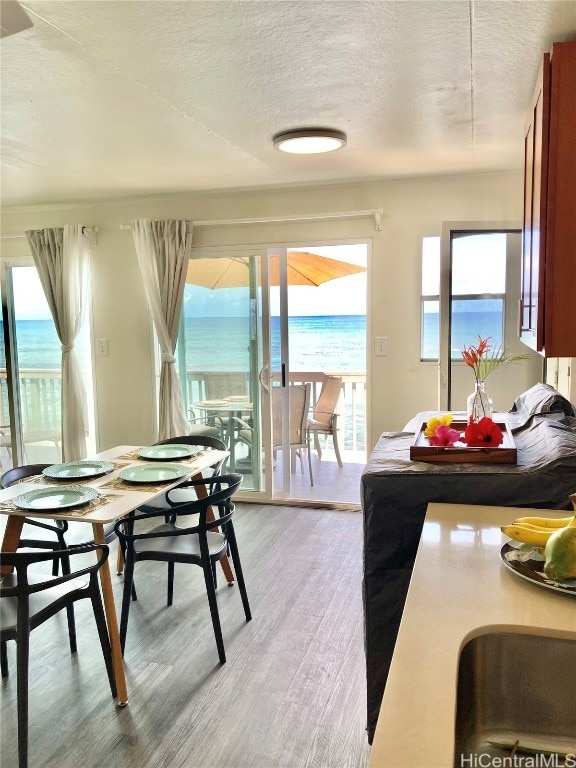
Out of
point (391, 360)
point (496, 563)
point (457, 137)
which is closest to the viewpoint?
point (496, 563)

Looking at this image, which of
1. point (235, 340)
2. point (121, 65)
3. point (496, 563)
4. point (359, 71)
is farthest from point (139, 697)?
point (235, 340)

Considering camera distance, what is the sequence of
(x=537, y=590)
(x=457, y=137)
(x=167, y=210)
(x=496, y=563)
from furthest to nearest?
(x=167, y=210)
(x=457, y=137)
(x=496, y=563)
(x=537, y=590)

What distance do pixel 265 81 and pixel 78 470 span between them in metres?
1.87

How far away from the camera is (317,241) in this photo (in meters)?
4.09

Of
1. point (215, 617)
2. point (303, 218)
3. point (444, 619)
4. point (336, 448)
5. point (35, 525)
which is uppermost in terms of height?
point (303, 218)

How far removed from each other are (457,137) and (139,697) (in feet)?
9.61

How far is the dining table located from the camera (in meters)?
2.13

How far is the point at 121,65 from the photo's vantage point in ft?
6.52

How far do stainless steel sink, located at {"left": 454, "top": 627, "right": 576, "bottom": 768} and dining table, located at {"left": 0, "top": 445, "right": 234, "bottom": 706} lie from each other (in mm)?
1358

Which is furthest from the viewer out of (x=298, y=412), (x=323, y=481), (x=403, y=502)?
(x=323, y=481)

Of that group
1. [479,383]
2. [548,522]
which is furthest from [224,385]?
[548,522]

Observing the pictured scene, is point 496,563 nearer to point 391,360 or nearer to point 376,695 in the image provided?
point 376,695

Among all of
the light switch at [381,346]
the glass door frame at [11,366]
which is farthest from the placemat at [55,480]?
the glass door frame at [11,366]

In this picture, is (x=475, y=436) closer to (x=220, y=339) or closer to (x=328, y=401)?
(x=220, y=339)
